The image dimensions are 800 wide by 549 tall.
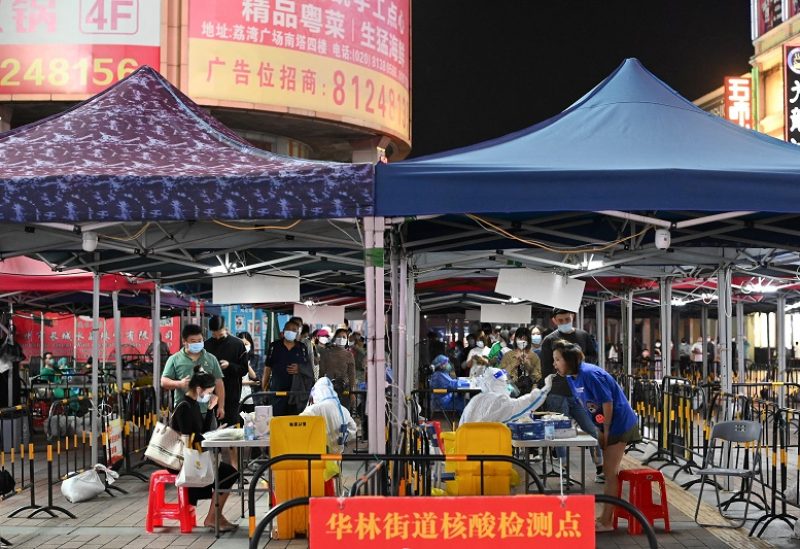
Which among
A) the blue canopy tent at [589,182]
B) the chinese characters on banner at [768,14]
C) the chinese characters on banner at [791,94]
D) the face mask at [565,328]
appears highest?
the chinese characters on banner at [768,14]

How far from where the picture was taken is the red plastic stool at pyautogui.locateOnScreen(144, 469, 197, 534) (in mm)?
10719

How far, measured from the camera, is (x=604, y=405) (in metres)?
10.2

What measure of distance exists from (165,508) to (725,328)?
26.6ft

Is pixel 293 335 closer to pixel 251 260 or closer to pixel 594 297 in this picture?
pixel 251 260

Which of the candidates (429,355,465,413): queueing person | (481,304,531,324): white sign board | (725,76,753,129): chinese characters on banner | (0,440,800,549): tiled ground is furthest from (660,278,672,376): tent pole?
(725,76,753,129): chinese characters on banner

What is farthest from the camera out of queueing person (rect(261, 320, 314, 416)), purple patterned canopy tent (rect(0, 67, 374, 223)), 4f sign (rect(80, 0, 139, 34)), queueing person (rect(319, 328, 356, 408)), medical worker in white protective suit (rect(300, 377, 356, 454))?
4f sign (rect(80, 0, 139, 34))

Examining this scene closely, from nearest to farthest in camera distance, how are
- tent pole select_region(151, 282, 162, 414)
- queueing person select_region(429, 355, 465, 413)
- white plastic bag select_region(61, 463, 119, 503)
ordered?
1. white plastic bag select_region(61, 463, 119, 503)
2. tent pole select_region(151, 282, 162, 414)
3. queueing person select_region(429, 355, 465, 413)

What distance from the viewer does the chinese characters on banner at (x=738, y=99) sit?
48062mm

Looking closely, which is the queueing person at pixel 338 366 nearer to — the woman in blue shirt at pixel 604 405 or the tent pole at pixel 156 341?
the tent pole at pixel 156 341

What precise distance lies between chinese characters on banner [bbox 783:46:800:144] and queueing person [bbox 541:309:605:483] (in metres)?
29.1

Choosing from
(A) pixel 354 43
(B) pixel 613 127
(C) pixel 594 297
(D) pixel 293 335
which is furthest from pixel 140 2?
(B) pixel 613 127

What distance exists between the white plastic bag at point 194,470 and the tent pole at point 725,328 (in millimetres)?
7505

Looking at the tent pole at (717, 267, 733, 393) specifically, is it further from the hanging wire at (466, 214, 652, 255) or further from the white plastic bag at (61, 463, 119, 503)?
the white plastic bag at (61, 463, 119, 503)

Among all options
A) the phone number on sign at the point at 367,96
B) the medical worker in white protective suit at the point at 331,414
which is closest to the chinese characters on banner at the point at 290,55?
the phone number on sign at the point at 367,96
